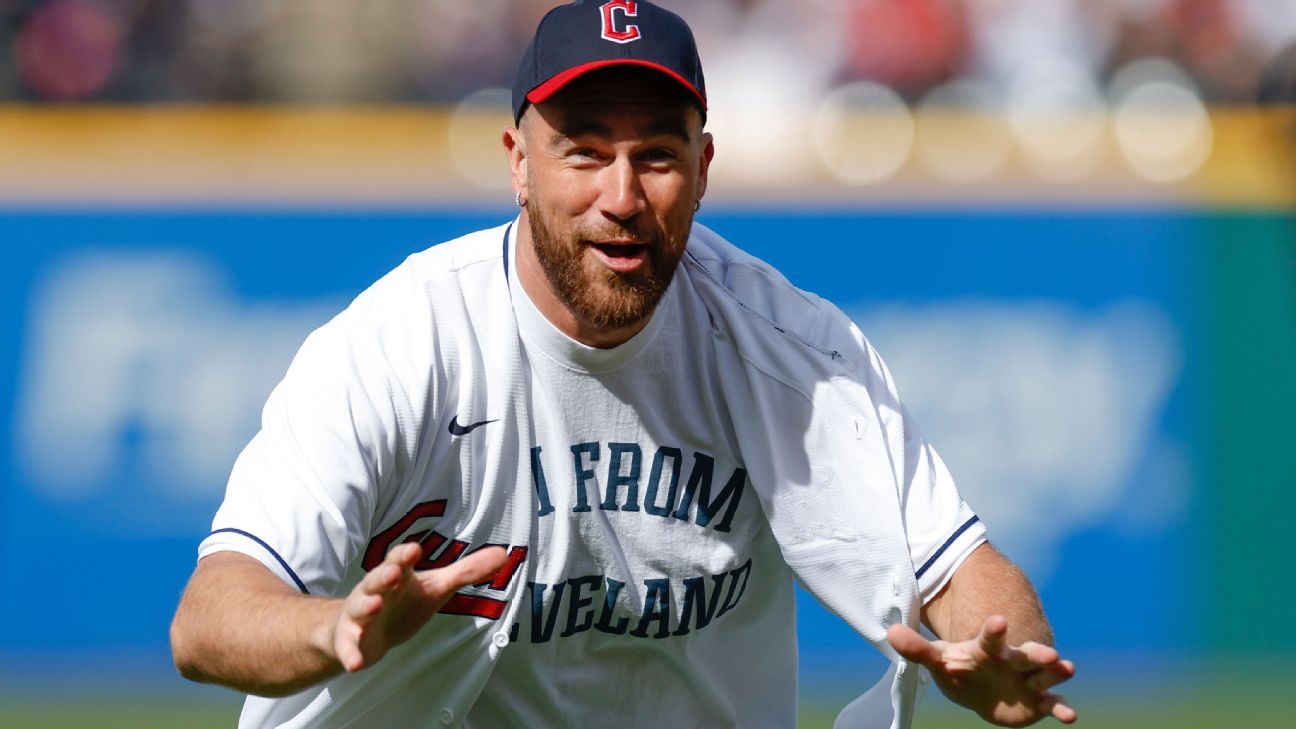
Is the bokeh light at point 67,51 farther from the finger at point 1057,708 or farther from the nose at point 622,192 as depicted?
the finger at point 1057,708

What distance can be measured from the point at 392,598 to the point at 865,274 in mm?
6964

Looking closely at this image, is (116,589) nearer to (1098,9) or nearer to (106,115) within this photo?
(106,115)

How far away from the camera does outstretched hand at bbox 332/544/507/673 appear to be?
9.59 ft

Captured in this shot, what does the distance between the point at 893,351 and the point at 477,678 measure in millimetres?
5873

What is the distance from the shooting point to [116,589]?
9.08 metres

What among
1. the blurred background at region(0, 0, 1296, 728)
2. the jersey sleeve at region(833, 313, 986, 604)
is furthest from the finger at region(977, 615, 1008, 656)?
the blurred background at region(0, 0, 1296, 728)

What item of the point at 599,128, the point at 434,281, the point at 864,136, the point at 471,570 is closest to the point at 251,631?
the point at 471,570

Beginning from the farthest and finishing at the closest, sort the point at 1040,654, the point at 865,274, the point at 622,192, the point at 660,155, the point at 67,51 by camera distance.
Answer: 1. the point at 67,51
2. the point at 865,274
3. the point at 660,155
4. the point at 622,192
5. the point at 1040,654

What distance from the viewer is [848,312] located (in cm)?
955

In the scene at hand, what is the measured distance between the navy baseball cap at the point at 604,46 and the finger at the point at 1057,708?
5.09ft

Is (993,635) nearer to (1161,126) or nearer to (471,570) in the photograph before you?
(471,570)

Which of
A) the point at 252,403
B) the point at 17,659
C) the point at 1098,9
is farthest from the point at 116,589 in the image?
the point at 1098,9

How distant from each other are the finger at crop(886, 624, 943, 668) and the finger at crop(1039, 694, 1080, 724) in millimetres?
230

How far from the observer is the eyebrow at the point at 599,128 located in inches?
151
